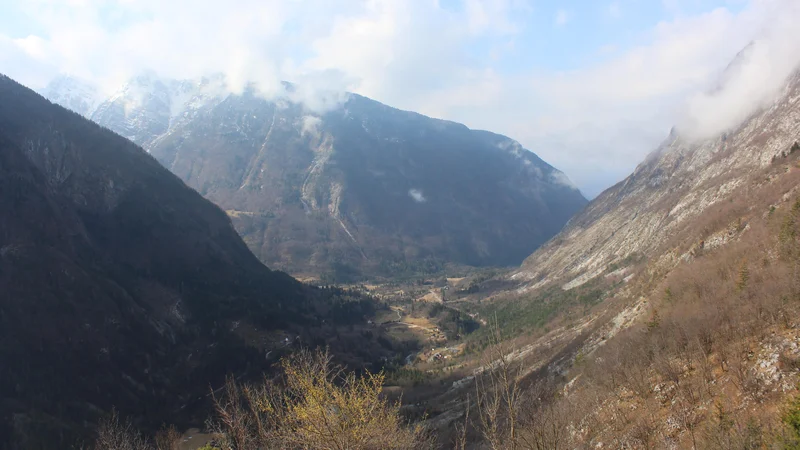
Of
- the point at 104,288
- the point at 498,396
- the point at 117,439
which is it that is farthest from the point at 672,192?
the point at 104,288

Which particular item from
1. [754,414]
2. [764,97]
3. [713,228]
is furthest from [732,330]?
[764,97]

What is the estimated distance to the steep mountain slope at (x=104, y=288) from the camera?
6844 cm

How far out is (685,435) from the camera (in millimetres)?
22188

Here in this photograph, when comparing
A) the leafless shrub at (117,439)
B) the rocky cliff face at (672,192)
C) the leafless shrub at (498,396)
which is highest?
the rocky cliff face at (672,192)

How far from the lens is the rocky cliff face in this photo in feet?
308

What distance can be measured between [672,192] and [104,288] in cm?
15289

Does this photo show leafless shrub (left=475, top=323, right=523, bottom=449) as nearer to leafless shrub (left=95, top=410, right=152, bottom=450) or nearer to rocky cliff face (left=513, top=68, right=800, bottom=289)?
leafless shrub (left=95, top=410, right=152, bottom=450)

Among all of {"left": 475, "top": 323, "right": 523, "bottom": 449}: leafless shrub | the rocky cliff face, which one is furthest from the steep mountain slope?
the rocky cliff face

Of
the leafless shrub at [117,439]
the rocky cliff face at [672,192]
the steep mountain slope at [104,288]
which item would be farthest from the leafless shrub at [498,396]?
the steep mountain slope at [104,288]

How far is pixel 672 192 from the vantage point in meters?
133

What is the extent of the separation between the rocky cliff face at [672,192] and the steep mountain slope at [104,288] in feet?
306

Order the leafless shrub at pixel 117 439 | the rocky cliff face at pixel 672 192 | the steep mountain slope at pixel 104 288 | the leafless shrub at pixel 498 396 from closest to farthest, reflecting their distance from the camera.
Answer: the leafless shrub at pixel 498 396 < the leafless shrub at pixel 117 439 < the steep mountain slope at pixel 104 288 < the rocky cliff face at pixel 672 192

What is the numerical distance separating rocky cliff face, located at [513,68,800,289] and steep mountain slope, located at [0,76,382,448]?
306 feet

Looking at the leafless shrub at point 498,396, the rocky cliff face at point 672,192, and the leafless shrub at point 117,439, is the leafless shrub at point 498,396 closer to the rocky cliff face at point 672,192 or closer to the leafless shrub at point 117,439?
the leafless shrub at point 117,439
